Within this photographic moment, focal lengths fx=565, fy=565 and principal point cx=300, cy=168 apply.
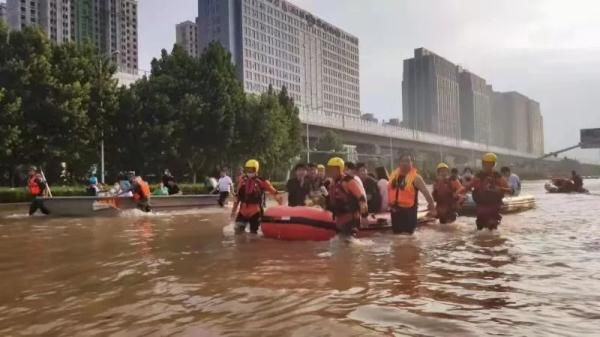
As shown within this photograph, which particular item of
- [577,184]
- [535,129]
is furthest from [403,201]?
[535,129]

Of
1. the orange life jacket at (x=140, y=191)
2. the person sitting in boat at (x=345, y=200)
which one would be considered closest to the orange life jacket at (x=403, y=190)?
the person sitting in boat at (x=345, y=200)

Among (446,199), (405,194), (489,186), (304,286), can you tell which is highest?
(489,186)

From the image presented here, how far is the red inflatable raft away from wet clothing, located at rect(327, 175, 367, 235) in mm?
313

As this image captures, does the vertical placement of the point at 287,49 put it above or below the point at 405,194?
above

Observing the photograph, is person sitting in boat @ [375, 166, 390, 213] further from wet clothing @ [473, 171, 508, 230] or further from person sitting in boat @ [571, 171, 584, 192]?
person sitting in boat @ [571, 171, 584, 192]

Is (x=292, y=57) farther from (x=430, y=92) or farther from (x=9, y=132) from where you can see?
(x=9, y=132)

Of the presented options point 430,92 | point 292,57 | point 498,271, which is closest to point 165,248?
point 498,271

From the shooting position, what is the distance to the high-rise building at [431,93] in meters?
125

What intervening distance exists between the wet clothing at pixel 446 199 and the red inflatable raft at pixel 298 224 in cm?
320

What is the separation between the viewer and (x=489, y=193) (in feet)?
36.7

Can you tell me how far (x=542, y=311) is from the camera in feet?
17.3

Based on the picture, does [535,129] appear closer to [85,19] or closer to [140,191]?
[85,19]

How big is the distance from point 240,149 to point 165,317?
3573 cm

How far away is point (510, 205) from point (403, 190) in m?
8.52
